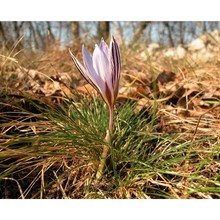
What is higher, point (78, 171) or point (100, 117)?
point (100, 117)

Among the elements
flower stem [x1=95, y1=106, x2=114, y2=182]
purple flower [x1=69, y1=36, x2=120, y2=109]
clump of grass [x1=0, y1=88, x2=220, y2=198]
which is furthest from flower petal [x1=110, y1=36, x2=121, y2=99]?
clump of grass [x1=0, y1=88, x2=220, y2=198]

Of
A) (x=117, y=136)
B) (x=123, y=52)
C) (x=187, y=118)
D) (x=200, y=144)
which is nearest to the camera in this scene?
(x=117, y=136)

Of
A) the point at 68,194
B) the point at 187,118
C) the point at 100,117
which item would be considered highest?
the point at 100,117

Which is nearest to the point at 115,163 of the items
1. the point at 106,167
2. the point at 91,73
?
the point at 106,167

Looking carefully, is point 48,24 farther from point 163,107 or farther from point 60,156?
point 60,156

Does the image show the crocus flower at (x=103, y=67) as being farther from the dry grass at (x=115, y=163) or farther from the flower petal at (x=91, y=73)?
the dry grass at (x=115, y=163)

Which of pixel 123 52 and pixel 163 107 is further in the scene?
pixel 123 52


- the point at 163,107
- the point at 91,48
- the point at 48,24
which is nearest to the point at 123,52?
the point at 91,48

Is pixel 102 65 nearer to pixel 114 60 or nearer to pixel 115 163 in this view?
pixel 114 60
